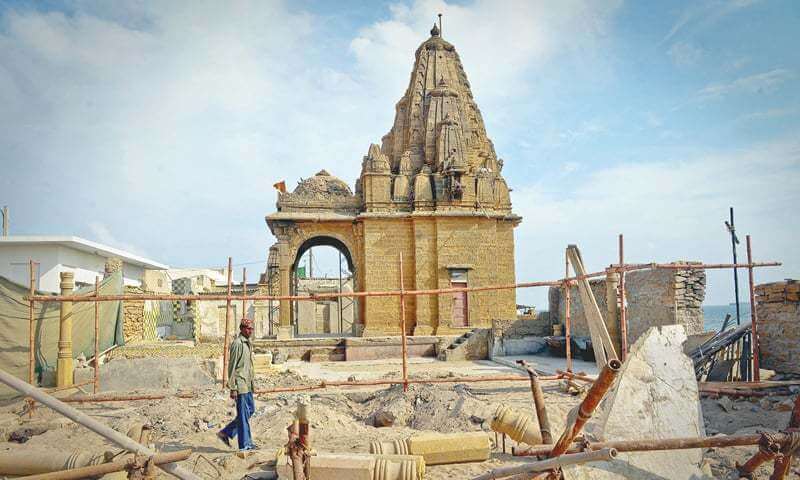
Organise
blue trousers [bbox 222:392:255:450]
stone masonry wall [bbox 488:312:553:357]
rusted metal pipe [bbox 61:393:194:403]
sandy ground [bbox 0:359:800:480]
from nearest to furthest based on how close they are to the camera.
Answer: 1. sandy ground [bbox 0:359:800:480]
2. blue trousers [bbox 222:392:255:450]
3. rusted metal pipe [bbox 61:393:194:403]
4. stone masonry wall [bbox 488:312:553:357]

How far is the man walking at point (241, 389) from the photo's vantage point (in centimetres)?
641

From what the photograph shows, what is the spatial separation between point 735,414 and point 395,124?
1911 cm

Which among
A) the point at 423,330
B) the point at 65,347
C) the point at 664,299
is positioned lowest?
the point at 423,330

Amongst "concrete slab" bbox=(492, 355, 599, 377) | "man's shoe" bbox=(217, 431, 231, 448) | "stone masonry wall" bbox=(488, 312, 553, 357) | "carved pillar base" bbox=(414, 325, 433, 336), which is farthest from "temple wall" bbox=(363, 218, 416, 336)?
"man's shoe" bbox=(217, 431, 231, 448)

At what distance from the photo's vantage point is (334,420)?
7926mm

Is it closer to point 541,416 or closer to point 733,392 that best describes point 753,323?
point 733,392

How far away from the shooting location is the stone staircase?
17.1 meters

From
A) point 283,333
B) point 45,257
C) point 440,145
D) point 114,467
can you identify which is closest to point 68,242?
point 45,257

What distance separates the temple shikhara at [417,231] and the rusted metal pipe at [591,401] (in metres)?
16.1

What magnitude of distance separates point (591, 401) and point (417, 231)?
17060 millimetres

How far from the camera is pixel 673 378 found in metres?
4.27

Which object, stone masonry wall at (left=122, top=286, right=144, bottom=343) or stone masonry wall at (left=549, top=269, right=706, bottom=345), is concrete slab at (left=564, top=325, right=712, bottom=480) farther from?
stone masonry wall at (left=122, top=286, right=144, bottom=343)

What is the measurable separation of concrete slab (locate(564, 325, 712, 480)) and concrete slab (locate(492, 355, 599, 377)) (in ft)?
24.1

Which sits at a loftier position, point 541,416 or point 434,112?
point 434,112
